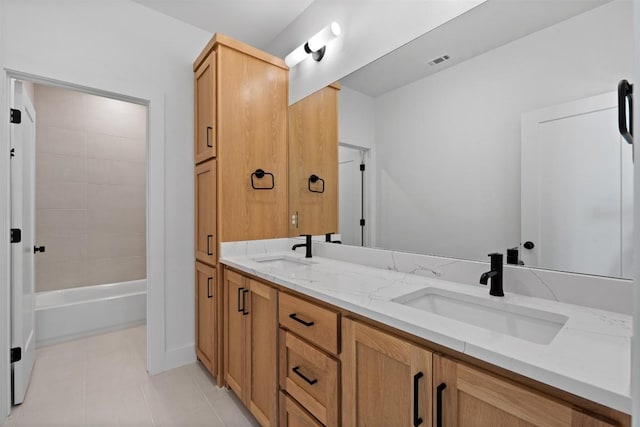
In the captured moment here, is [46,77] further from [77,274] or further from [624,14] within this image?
[624,14]

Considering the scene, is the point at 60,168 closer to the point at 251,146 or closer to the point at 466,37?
the point at 251,146

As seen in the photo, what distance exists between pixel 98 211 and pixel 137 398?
7.81 feet

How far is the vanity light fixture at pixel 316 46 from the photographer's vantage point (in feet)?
6.21

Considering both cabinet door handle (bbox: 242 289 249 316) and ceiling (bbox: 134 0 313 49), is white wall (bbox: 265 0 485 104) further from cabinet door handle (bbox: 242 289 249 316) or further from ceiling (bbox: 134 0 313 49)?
cabinet door handle (bbox: 242 289 249 316)

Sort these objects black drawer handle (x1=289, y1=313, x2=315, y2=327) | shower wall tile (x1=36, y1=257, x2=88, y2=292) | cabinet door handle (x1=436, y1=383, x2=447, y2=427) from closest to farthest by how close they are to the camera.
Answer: cabinet door handle (x1=436, y1=383, x2=447, y2=427) → black drawer handle (x1=289, y1=313, x2=315, y2=327) → shower wall tile (x1=36, y1=257, x2=88, y2=292)

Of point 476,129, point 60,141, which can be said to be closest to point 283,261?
point 476,129

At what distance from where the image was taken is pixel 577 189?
1.02m

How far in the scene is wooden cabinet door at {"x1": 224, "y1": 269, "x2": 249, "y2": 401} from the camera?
5.55 feet

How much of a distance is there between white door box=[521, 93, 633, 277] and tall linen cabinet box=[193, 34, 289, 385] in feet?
5.29

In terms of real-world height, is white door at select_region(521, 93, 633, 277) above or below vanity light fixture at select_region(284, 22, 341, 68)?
below

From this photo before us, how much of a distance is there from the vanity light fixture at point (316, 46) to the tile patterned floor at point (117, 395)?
2.32 metres

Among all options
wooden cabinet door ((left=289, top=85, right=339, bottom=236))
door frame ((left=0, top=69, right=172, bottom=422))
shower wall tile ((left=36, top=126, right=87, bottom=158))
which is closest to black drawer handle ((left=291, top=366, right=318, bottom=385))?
wooden cabinet door ((left=289, top=85, right=339, bottom=236))

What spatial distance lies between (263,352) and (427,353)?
973 mm

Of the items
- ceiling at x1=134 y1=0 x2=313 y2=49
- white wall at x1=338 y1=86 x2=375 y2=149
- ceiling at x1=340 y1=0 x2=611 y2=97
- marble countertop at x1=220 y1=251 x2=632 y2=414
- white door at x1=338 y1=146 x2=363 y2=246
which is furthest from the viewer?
ceiling at x1=134 y1=0 x2=313 y2=49
